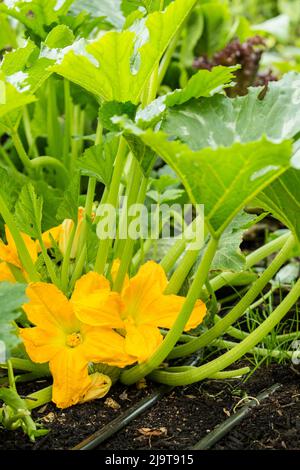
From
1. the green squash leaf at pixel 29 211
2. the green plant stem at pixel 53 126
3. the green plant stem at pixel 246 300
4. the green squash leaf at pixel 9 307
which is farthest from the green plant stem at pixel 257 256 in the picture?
the green plant stem at pixel 53 126

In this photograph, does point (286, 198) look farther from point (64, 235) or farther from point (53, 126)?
point (53, 126)

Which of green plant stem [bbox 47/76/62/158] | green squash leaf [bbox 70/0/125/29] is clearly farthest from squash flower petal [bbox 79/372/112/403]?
green squash leaf [bbox 70/0/125/29]

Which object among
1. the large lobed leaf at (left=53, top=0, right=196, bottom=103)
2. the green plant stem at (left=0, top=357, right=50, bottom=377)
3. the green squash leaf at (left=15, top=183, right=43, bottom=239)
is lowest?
the green plant stem at (left=0, top=357, right=50, bottom=377)

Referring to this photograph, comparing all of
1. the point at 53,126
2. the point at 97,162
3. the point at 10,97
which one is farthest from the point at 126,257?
the point at 53,126

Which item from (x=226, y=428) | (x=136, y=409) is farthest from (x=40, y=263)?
(x=226, y=428)

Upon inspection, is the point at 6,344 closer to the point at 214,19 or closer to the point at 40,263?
the point at 40,263

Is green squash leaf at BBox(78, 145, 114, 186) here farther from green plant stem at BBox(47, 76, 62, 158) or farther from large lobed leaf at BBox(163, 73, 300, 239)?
green plant stem at BBox(47, 76, 62, 158)

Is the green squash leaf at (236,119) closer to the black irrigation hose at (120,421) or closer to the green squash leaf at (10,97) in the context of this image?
the green squash leaf at (10,97)
